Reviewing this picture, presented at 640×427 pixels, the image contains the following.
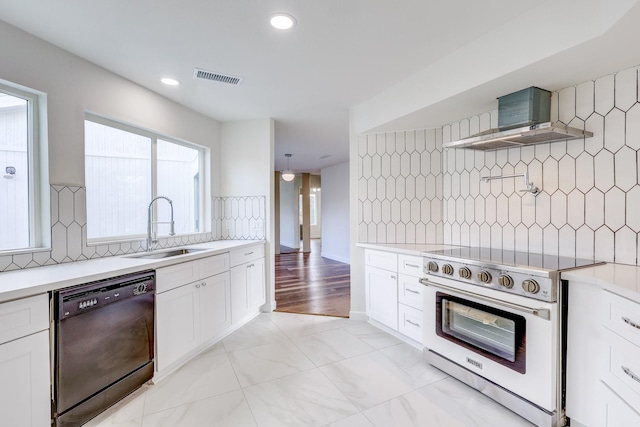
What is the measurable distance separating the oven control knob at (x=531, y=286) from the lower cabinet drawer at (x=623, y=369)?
34 cm

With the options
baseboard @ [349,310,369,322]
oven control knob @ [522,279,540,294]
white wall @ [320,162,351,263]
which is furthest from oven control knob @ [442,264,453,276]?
white wall @ [320,162,351,263]

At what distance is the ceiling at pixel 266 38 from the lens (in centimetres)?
175

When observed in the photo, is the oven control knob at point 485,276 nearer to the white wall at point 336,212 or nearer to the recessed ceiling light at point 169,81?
the recessed ceiling light at point 169,81

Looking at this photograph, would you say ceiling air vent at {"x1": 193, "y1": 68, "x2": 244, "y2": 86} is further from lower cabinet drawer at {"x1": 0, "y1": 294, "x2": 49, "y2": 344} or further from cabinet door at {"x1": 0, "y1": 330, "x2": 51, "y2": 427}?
cabinet door at {"x1": 0, "y1": 330, "x2": 51, "y2": 427}

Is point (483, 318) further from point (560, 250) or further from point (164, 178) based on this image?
point (164, 178)

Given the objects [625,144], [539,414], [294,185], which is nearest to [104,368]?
[539,414]

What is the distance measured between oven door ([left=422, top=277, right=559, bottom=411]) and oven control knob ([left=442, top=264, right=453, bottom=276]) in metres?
0.06

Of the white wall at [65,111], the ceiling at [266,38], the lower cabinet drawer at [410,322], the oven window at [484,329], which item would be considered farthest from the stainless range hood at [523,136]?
the white wall at [65,111]

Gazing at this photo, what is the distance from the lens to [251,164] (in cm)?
386

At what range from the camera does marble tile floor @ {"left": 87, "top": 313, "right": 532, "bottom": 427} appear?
179 cm

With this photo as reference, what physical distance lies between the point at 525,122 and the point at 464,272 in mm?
1126

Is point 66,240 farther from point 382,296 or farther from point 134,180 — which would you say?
point 382,296

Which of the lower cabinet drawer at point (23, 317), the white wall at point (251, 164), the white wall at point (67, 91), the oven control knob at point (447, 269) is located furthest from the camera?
the white wall at point (251, 164)

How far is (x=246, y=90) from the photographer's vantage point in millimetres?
2934
